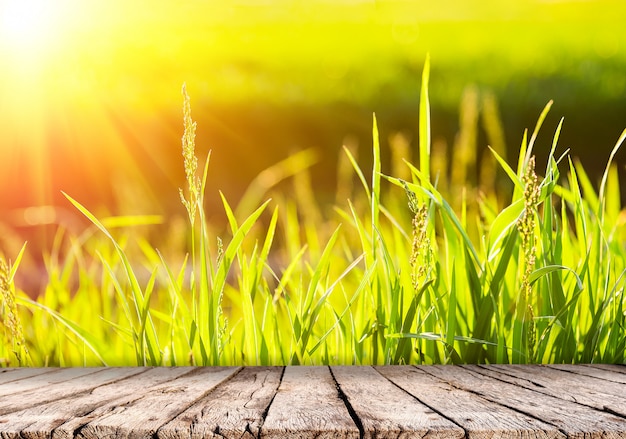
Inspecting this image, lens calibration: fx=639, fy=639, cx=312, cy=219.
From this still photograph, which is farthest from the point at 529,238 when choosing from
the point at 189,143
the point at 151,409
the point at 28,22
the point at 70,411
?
the point at 28,22

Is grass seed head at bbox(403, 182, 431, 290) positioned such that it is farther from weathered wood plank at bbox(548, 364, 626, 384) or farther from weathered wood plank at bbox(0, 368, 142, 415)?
weathered wood plank at bbox(0, 368, 142, 415)

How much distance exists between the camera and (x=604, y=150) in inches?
97.2

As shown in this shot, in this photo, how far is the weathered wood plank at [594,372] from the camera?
132 centimetres

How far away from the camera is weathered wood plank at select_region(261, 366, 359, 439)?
89 centimetres

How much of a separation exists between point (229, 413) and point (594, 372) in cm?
86

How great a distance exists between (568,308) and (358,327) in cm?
52

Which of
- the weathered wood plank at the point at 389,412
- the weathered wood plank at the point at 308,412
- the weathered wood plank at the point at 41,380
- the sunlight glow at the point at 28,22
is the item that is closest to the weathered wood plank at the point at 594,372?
the weathered wood plank at the point at 389,412

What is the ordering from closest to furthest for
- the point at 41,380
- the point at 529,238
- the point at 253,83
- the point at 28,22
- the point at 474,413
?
the point at 474,413
the point at 41,380
the point at 529,238
the point at 28,22
the point at 253,83

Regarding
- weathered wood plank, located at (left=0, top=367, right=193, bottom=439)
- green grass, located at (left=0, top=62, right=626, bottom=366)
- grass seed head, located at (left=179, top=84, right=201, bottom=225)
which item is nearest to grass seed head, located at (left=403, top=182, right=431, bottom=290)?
green grass, located at (left=0, top=62, right=626, bottom=366)

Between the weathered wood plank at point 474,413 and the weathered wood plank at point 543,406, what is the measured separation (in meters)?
0.02

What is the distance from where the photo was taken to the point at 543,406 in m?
1.04

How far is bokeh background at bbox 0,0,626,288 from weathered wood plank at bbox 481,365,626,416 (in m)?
1.08

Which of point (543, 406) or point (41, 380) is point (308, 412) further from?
point (41, 380)

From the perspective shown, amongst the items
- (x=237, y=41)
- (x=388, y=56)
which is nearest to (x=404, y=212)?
(x=388, y=56)
